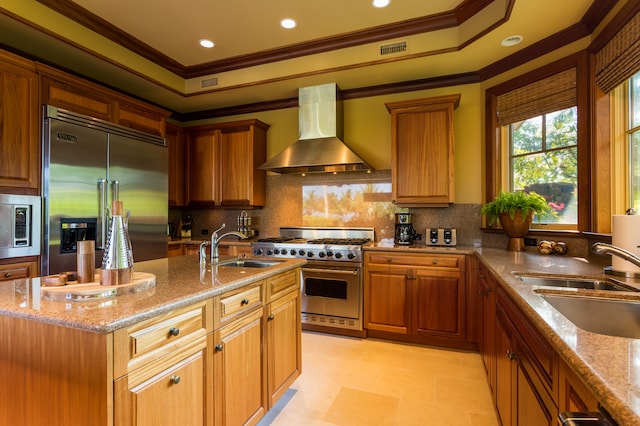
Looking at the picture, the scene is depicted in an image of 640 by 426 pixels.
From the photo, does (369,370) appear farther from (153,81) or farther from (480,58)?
(153,81)

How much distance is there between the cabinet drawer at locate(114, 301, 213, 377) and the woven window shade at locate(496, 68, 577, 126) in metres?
3.16

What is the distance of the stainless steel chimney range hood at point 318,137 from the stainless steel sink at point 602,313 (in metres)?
2.41

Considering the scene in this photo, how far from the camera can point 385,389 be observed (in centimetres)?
234

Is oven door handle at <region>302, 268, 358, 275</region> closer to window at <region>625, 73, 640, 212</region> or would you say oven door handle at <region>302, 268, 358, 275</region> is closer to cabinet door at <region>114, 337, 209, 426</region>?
cabinet door at <region>114, 337, 209, 426</region>

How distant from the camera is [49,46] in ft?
9.37

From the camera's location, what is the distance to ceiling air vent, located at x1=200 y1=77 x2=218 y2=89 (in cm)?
385

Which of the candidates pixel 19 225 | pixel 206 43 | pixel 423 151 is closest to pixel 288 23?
pixel 206 43

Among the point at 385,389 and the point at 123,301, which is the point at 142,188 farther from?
the point at 385,389

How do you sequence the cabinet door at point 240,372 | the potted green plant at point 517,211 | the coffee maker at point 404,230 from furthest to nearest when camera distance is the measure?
the coffee maker at point 404,230
the potted green plant at point 517,211
the cabinet door at point 240,372

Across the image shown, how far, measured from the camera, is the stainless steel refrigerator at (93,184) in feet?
8.59

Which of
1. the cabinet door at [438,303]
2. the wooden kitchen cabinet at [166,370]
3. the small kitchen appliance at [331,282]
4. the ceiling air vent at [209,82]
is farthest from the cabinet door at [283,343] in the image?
the ceiling air vent at [209,82]

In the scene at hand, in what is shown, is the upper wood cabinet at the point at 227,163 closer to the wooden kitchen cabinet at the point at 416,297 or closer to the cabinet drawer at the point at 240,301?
the wooden kitchen cabinet at the point at 416,297

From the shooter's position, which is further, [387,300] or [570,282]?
[387,300]

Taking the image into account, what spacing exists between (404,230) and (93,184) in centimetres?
306
